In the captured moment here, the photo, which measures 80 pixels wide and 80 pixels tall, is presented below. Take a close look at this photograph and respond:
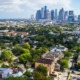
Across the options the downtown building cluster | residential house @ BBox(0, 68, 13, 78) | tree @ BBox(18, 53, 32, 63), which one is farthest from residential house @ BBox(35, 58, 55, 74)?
the downtown building cluster

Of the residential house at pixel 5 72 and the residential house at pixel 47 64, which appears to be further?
the residential house at pixel 47 64

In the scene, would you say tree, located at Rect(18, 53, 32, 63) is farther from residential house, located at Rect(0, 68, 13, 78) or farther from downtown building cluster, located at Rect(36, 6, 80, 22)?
downtown building cluster, located at Rect(36, 6, 80, 22)

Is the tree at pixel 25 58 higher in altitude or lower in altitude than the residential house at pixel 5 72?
higher

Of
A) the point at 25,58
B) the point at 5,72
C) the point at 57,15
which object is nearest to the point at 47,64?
the point at 25,58

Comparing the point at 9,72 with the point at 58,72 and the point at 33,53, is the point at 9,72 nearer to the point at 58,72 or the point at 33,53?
the point at 58,72

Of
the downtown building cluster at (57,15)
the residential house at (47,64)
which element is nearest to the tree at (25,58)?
the residential house at (47,64)

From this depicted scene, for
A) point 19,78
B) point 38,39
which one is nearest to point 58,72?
point 19,78

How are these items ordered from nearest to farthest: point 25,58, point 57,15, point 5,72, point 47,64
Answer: point 5,72 < point 47,64 < point 25,58 < point 57,15

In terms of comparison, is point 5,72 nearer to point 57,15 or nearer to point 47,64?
point 47,64

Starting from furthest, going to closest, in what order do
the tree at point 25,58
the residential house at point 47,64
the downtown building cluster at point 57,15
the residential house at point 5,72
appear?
the downtown building cluster at point 57,15, the tree at point 25,58, the residential house at point 47,64, the residential house at point 5,72

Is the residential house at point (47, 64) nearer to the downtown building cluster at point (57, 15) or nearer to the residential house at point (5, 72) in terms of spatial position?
the residential house at point (5, 72)
